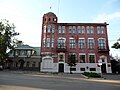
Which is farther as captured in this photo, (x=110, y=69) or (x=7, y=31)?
(x=7, y=31)

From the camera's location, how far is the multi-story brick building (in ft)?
131

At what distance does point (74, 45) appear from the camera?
41.7m

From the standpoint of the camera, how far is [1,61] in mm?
45156

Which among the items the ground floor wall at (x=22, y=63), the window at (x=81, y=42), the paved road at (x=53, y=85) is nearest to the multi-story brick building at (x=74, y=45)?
the window at (x=81, y=42)

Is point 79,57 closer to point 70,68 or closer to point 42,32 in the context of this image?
point 70,68

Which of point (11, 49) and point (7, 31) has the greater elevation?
point (7, 31)

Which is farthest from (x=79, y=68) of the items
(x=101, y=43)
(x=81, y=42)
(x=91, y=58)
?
(x=101, y=43)

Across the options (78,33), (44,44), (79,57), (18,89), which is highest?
(78,33)

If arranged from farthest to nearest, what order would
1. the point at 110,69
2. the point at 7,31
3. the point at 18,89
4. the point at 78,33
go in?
1. the point at 7,31
2. the point at 78,33
3. the point at 110,69
4. the point at 18,89

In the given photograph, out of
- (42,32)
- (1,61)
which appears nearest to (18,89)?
(42,32)

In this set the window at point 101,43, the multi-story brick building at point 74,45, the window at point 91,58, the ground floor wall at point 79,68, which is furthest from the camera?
the window at point 101,43

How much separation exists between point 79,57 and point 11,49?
19.8 metres

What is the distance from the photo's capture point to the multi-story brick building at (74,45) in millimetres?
40019

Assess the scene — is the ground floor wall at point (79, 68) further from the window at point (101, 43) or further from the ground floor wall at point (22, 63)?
the ground floor wall at point (22, 63)
